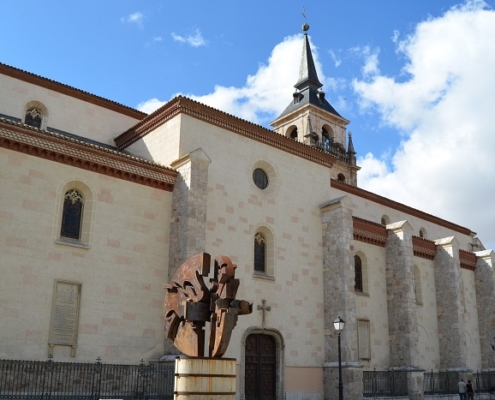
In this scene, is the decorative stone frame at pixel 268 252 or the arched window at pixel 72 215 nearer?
the arched window at pixel 72 215

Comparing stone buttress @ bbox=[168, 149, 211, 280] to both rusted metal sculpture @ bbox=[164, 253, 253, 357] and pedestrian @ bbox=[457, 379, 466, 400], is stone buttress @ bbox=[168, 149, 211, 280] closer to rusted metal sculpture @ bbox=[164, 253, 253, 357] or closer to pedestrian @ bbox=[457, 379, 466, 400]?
rusted metal sculpture @ bbox=[164, 253, 253, 357]

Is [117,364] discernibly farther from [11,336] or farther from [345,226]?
[345,226]

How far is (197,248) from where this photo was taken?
711 inches

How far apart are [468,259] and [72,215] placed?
25331 millimetres

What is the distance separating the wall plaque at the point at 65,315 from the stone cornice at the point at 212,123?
7.41 metres

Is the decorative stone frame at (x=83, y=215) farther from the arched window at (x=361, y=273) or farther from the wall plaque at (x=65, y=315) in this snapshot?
the arched window at (x=361, y=273)

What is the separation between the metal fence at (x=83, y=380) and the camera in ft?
47.1

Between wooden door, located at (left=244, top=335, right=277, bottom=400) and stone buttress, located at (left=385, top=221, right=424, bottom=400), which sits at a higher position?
stone buttress, located at (left=385, top=221, right=424, bottom=400)

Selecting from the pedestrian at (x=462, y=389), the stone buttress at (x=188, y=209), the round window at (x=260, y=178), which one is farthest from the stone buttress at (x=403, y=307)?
the stone buttress at (x=188, y=209)

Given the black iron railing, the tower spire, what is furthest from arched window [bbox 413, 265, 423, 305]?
the tower spire

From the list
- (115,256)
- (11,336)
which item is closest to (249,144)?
(115,256)

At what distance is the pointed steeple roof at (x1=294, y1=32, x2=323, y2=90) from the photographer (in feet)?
154

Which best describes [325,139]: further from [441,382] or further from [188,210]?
[188,210]

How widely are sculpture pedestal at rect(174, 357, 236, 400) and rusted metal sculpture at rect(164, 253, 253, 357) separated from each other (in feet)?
0.49
